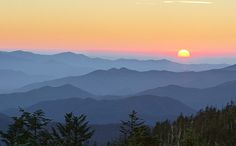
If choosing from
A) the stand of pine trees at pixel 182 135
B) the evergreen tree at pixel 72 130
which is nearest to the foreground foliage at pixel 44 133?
the evergreen tree at pixel 72 130

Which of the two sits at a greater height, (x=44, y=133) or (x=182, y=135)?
(x=44, y=133)

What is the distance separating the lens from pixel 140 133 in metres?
26.8

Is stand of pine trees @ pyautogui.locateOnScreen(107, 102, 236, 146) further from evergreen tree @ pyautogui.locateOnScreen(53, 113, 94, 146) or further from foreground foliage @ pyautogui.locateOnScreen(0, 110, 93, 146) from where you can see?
foreground foliage @ pyautogui.locateOnScreen(0, 110, 93, 146)

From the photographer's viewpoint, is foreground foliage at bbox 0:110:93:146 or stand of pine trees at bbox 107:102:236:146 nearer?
stand of pine trees at bbox 107:102:236:146

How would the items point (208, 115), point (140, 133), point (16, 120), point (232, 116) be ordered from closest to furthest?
point (140, 133) → point (16, 120) → point (232, 116) → point (208, 115)

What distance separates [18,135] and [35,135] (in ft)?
7.04

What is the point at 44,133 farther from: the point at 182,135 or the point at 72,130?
the point at 182,135

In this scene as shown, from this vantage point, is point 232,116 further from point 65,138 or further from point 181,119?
point 65,138

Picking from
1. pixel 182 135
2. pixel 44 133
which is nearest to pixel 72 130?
pixel 44 133

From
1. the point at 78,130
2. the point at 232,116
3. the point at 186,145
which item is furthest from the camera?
the point at 232,116

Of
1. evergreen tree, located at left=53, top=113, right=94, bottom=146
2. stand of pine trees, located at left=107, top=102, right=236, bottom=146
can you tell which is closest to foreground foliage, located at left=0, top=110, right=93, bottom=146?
evergreen tree, located at left=53, top=113, right=94, bottom=146

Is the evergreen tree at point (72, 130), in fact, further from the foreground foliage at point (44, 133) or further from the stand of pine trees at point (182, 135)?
the stand of pine trees at point (182, 135)

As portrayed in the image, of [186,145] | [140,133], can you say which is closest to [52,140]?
[140,133]

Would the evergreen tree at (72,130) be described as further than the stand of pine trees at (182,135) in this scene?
Answer: Yes
